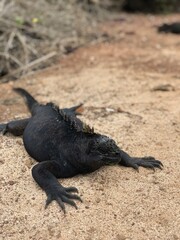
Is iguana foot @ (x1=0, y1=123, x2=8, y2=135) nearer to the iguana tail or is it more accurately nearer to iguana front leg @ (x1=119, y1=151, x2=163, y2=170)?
the iguana tail

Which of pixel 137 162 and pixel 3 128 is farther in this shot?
pixel 3 128

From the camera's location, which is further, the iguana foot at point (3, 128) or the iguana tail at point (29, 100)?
the iguana tail at point (29, 100)

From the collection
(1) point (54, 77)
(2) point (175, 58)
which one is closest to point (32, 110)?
(1) point (54, 77)

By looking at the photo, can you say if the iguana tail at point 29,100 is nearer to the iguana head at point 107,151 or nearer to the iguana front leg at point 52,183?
the iguana front leg at point 52,183

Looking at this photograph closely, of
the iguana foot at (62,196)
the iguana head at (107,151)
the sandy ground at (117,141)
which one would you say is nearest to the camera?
the sandy ground at (117,141)

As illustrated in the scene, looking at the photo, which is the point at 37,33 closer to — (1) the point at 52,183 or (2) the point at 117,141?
(2) the point at 117,141

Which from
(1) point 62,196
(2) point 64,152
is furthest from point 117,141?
(1) point 62,196

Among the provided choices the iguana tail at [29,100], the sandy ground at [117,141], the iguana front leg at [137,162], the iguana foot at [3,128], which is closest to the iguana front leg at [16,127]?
the iguana foot at [3,128]
